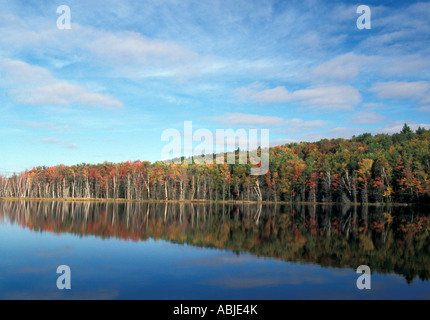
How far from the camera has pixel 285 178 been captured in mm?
91062

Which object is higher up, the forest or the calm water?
the forest

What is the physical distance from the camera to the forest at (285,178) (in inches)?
2948

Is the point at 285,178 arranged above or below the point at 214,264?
above

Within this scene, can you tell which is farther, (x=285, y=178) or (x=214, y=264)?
(x=285, y=178)

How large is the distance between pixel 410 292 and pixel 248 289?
19.3 ft

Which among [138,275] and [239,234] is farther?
[239,234]

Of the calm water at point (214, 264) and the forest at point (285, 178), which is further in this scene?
the forest at point (285, 178)

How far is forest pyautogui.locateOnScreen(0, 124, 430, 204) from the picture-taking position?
74875 millimetres

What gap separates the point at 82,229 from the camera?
2967 cm

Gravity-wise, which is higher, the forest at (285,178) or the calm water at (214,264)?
the forest at (285,178)

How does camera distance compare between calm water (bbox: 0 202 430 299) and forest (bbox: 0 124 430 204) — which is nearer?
calm water (bbox: 0 202 430 299)
